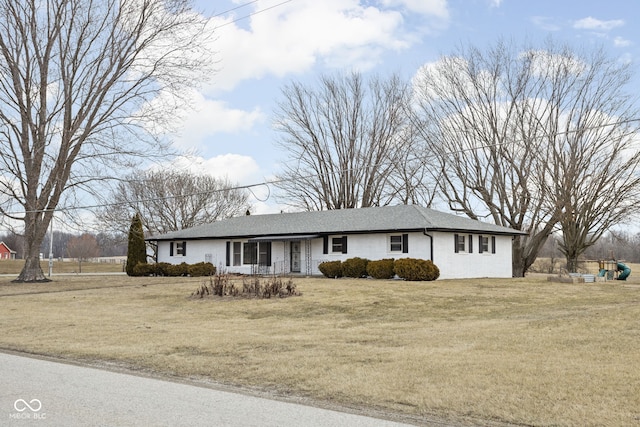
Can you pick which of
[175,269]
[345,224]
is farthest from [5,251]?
[345,224]

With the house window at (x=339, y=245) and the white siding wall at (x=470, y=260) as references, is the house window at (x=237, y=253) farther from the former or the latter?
the white siding wall at (x=470, y=260)

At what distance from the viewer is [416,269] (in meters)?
29.0

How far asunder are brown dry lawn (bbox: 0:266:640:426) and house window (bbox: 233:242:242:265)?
17.4 meters

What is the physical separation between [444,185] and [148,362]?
36.0 m

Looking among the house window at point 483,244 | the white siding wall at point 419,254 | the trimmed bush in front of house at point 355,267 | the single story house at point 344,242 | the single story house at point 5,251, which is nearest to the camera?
the white siding wall at point 419,254

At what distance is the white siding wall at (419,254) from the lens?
31406 mm

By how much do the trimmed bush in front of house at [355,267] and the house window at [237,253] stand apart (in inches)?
370

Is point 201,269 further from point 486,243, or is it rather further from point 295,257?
point 486,243

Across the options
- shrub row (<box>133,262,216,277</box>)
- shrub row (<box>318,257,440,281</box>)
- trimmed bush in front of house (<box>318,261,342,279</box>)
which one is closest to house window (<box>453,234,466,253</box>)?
shrub row (<box>318,257,440,281</box>)

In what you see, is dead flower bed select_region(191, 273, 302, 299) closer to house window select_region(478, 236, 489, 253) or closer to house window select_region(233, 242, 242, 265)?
house window select_region(478, 236, 489, 253)

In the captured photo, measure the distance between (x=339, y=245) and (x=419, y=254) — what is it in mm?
5259

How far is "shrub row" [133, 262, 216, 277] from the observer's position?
37438mm

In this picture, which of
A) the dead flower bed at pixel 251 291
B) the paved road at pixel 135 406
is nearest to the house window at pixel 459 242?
the dead flower bed at pixel 251 291

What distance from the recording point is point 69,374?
8.70m
